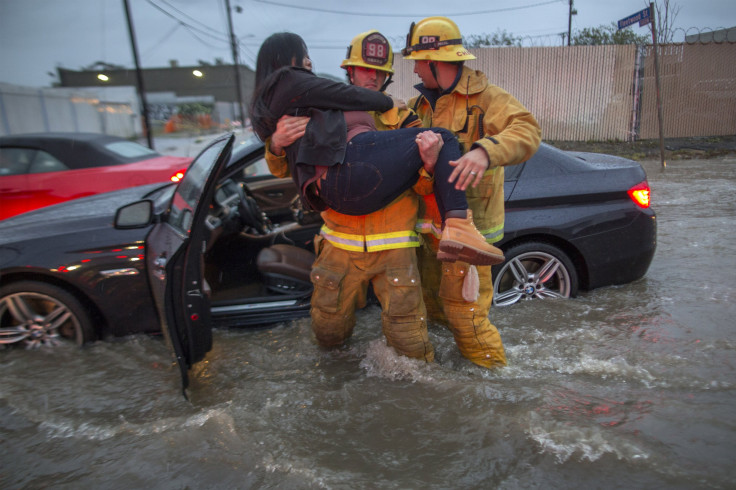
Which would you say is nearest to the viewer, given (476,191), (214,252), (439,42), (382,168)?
(382,168)

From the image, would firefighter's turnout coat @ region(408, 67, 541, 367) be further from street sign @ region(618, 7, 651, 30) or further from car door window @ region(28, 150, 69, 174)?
street sign @ region(618, 7, 651, 30)

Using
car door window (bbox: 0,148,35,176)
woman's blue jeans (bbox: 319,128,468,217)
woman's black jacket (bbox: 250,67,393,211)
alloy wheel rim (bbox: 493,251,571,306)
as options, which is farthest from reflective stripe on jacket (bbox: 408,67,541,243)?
car door window (bbox: 0,148,35,176)

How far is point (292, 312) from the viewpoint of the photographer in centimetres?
319

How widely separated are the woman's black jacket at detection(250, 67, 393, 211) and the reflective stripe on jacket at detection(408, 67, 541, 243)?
0.45 meters

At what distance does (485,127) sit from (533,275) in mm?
1461

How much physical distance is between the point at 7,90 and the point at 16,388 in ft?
45.9

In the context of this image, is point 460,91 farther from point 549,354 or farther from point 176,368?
point 176,368

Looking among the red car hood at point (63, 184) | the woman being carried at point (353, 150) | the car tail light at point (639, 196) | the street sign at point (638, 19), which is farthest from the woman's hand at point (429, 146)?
the street sign at point (638, 19)

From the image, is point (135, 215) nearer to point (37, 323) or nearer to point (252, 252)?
point (37, 323)

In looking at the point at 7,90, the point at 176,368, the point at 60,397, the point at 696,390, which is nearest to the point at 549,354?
the point at 696,390

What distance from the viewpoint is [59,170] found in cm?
576

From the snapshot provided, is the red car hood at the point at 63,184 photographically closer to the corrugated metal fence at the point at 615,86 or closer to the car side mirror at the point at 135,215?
the car side mirror at the point at 135,215

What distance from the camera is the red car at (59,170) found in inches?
221

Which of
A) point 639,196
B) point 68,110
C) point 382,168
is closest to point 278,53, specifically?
point 382,168
